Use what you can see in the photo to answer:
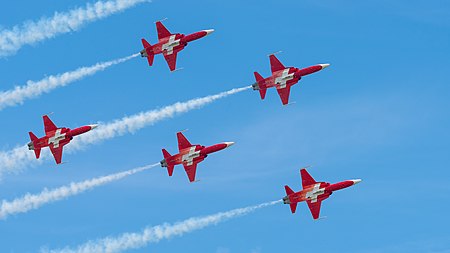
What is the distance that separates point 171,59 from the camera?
551 feet

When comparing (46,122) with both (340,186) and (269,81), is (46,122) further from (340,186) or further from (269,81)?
(340,186)

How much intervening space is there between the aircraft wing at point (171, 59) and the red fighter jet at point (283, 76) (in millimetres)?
11681

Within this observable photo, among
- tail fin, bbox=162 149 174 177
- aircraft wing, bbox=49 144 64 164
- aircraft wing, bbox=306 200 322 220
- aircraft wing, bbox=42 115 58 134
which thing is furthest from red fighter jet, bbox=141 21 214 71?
aircraft wing, bbox=306 200 322 220

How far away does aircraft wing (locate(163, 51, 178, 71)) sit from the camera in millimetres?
168000

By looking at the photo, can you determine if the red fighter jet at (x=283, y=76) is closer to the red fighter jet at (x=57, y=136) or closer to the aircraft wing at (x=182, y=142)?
the aircraft wing at (x=182, y=142)

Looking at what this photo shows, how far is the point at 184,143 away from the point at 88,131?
1354 cm

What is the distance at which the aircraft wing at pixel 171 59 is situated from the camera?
551ft

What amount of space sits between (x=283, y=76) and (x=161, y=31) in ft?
60.4

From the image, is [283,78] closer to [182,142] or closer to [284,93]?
[284,93]

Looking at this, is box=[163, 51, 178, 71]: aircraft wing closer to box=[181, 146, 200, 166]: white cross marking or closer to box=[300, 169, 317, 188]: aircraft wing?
box=[181, 146, 200, 166]: white cross marking

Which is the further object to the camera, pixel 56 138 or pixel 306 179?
pixel 306 179

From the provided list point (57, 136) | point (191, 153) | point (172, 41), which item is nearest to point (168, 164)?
point (191, 153)

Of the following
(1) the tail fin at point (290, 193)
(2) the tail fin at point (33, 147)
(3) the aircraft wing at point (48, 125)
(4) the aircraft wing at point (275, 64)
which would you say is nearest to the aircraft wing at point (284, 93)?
(4) the aircraft wing at point (275, 64)

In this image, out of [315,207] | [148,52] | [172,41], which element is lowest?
[315,207]
